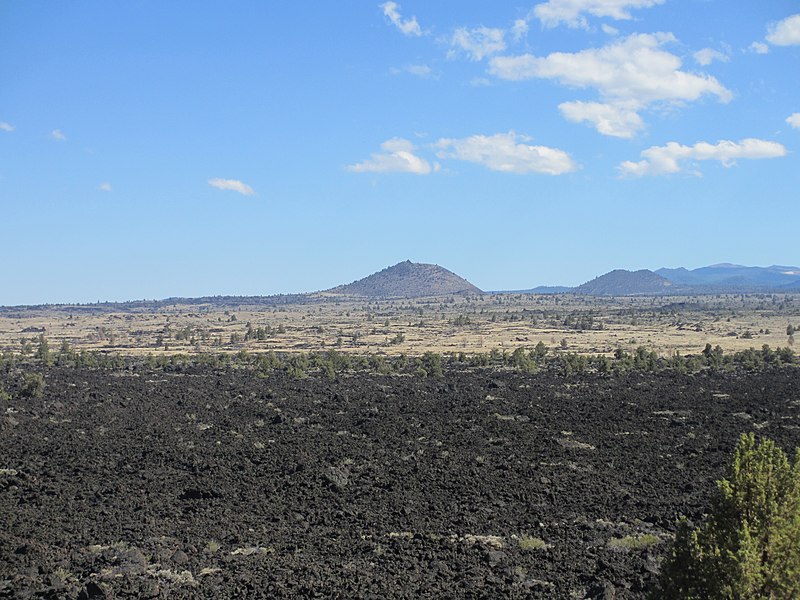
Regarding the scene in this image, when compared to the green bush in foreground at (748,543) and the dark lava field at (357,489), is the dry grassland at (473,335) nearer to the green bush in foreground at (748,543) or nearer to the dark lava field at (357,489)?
the dark lava field at (357,489)

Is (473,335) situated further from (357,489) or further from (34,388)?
(357,489)

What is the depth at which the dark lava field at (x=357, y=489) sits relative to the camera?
1833 centimetres

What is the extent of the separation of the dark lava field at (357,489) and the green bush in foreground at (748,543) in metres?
5.95

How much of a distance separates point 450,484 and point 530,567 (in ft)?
27.8

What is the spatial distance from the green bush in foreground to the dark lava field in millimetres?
5947

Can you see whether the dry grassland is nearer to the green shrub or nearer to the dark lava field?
the green shrub

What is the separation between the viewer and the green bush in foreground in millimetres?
10820

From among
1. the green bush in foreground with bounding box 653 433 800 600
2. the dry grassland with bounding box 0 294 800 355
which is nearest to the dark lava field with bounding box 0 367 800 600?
the green bush in foreground with bounding box 653 433 800 600

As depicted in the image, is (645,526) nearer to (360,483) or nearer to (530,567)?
(530,567)

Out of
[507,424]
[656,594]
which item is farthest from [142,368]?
[656,594]

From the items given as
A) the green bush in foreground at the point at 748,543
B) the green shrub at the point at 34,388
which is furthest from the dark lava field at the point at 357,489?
the green bush in foreground at the point at 748,543

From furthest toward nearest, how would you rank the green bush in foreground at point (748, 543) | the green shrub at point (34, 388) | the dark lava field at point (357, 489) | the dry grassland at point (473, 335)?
1. the dry grassland at point (473, 335)
2. the green shrub at point (34, 388)
3. the dark lava field at point (357, 489)
4. the green bush in foreground at point (748, 543)

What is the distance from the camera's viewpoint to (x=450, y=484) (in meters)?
27.3

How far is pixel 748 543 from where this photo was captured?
10.8 meters
